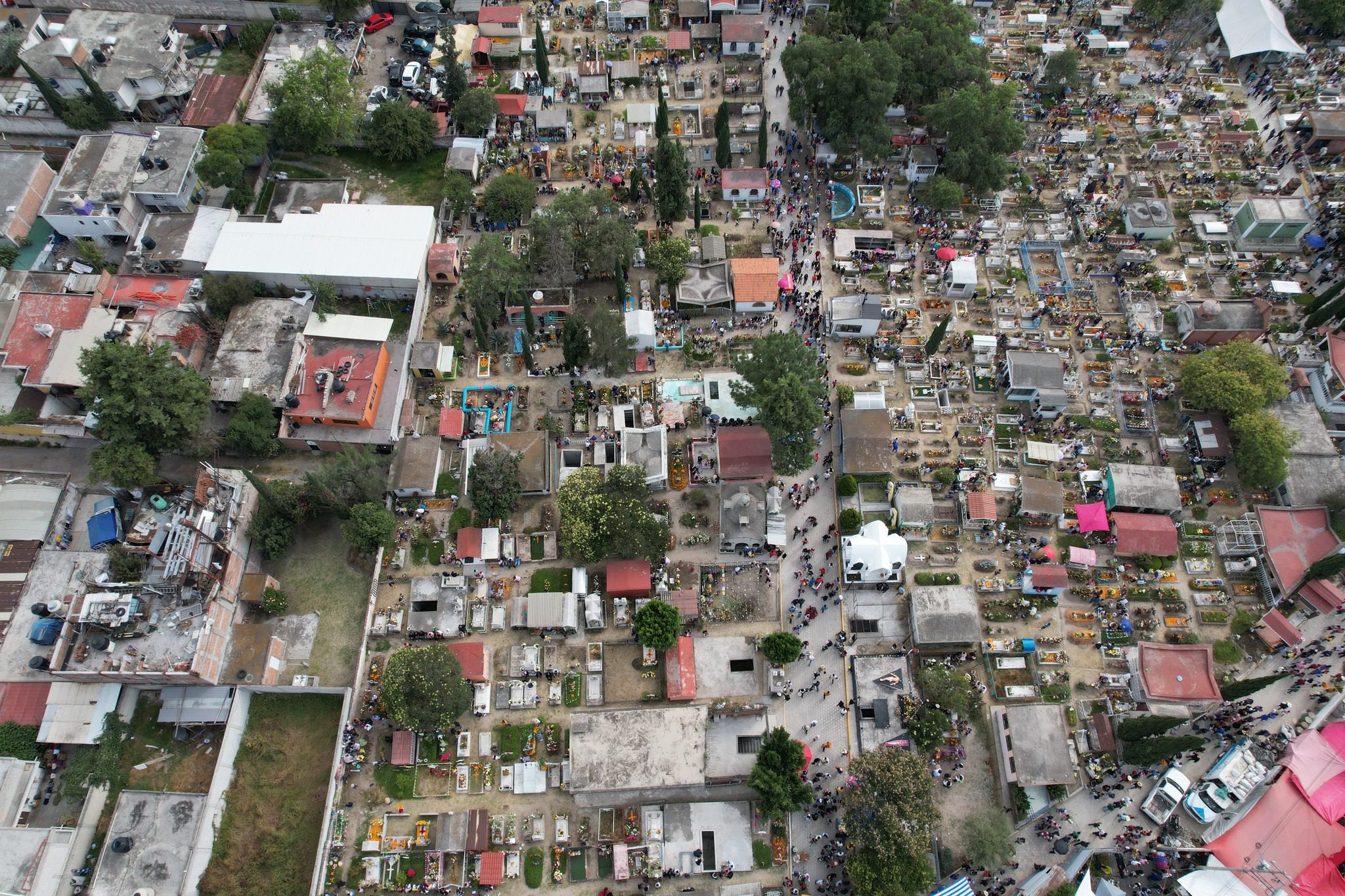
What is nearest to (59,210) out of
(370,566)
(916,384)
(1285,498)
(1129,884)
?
(370,566)

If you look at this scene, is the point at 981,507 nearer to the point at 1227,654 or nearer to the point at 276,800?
the point at 1227,654

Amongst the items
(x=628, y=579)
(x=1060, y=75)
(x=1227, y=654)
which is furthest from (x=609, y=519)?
(x=1060, y=75)

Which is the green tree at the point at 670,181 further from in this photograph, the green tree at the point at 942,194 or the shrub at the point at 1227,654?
the shrub at the point at 1227,654

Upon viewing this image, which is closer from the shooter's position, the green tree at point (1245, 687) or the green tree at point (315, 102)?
the green tree at point (1245, 687)

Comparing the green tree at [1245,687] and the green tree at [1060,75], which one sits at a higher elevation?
the green tree at [1060,75]

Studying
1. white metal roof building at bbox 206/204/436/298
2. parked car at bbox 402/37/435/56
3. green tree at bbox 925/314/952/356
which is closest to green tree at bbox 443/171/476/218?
white metal roof building at bbox 206/204/436/298

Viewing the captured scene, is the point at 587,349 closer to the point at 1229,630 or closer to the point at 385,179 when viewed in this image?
the point at 385,179

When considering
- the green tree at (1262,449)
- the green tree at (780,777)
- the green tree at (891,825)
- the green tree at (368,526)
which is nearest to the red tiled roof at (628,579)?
the green tree at (780,777)
